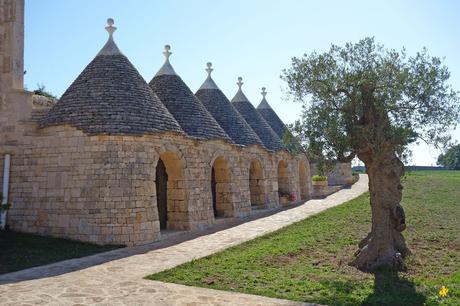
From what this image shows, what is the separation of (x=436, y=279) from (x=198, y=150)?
863 centimetres

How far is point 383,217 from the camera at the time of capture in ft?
29.1

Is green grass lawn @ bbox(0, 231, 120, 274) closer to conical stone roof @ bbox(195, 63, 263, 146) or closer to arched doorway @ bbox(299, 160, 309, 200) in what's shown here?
conical stone roof @ bbox(195, 63, 263, 146)

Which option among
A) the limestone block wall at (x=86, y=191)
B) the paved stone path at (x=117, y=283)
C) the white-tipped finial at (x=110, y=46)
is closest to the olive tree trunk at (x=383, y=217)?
the paved stone path at (x=117, y=283)

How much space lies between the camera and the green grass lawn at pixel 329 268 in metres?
6.69

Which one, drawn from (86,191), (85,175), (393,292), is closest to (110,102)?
(85,175)

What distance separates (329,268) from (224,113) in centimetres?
1134

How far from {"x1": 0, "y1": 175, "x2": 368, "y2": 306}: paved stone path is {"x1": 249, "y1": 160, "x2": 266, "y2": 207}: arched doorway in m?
8.61

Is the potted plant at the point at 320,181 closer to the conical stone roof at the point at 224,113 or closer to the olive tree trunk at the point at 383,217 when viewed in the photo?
the conical stone roof at the point at 224,113

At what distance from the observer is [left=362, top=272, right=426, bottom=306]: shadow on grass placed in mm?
6262

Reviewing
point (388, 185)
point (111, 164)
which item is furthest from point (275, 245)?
point (111, 164)

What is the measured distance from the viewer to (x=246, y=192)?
56.7ft

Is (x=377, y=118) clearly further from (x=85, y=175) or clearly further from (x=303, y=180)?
(x=303, y=180)

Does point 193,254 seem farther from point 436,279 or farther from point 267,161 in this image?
point 267,161

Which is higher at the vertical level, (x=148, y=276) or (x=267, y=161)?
(x=267, y=161)
